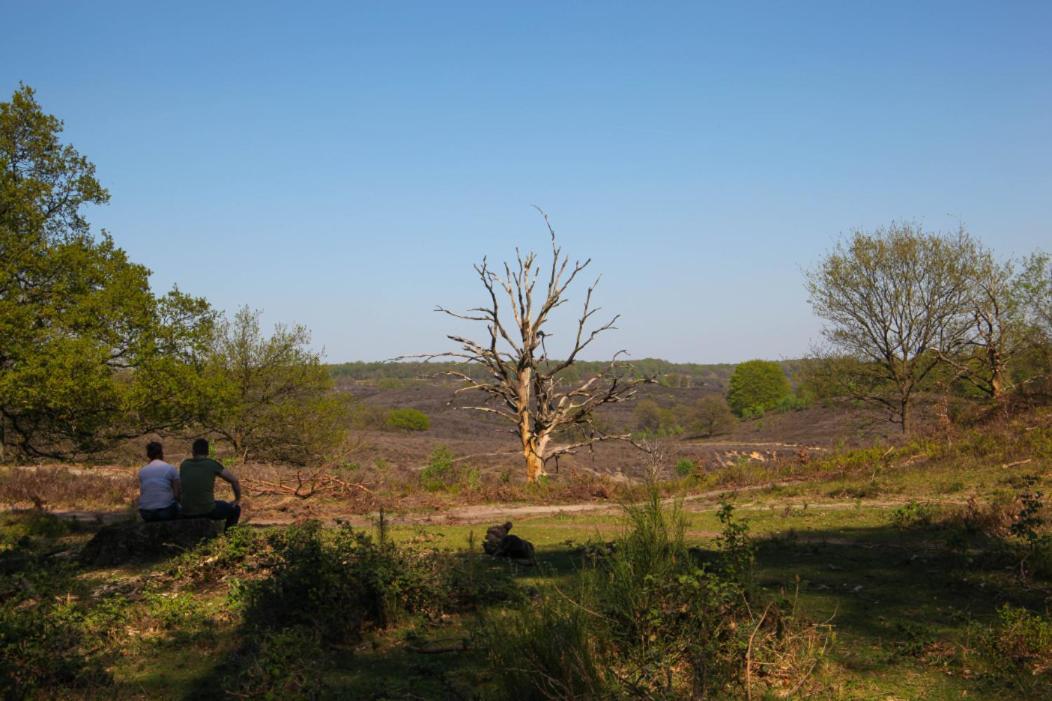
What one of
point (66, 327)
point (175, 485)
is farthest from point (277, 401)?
point (175, 485)

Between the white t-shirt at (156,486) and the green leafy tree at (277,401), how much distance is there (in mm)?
17367

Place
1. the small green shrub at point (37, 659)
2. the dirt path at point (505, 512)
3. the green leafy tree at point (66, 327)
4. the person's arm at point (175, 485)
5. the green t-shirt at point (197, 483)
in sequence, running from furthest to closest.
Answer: the green leafy tree at point (66, 327) < the dirt path at point (505, 512) < the person's arm at point (175, 485) < the green t-shirt at point (197, 483) < the small green shrub at point (37, 659)

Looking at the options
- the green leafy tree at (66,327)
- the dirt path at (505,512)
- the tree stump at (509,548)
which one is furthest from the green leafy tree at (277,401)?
the tree stump at (509,548)

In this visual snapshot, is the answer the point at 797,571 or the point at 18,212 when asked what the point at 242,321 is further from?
the point at 797,571

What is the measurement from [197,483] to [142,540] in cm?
89

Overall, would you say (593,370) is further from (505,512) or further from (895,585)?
(895,585)

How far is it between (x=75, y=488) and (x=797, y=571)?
48.8 ft

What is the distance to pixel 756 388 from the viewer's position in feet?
236

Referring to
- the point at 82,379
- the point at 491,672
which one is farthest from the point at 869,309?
the point at 491,672

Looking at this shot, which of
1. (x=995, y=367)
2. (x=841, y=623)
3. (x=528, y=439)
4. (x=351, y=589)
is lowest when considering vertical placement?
(x=841, y=623)

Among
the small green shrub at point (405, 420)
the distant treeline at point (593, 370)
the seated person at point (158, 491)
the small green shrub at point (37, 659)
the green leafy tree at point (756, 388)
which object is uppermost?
the distant treeline at point (593, 370)

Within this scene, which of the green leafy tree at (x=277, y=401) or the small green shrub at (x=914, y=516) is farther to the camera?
the green leafy tree at (x=277, y=401)

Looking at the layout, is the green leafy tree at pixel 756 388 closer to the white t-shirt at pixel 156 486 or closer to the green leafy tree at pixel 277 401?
the green leafy tree at pixel 277 401

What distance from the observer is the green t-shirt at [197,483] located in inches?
395
